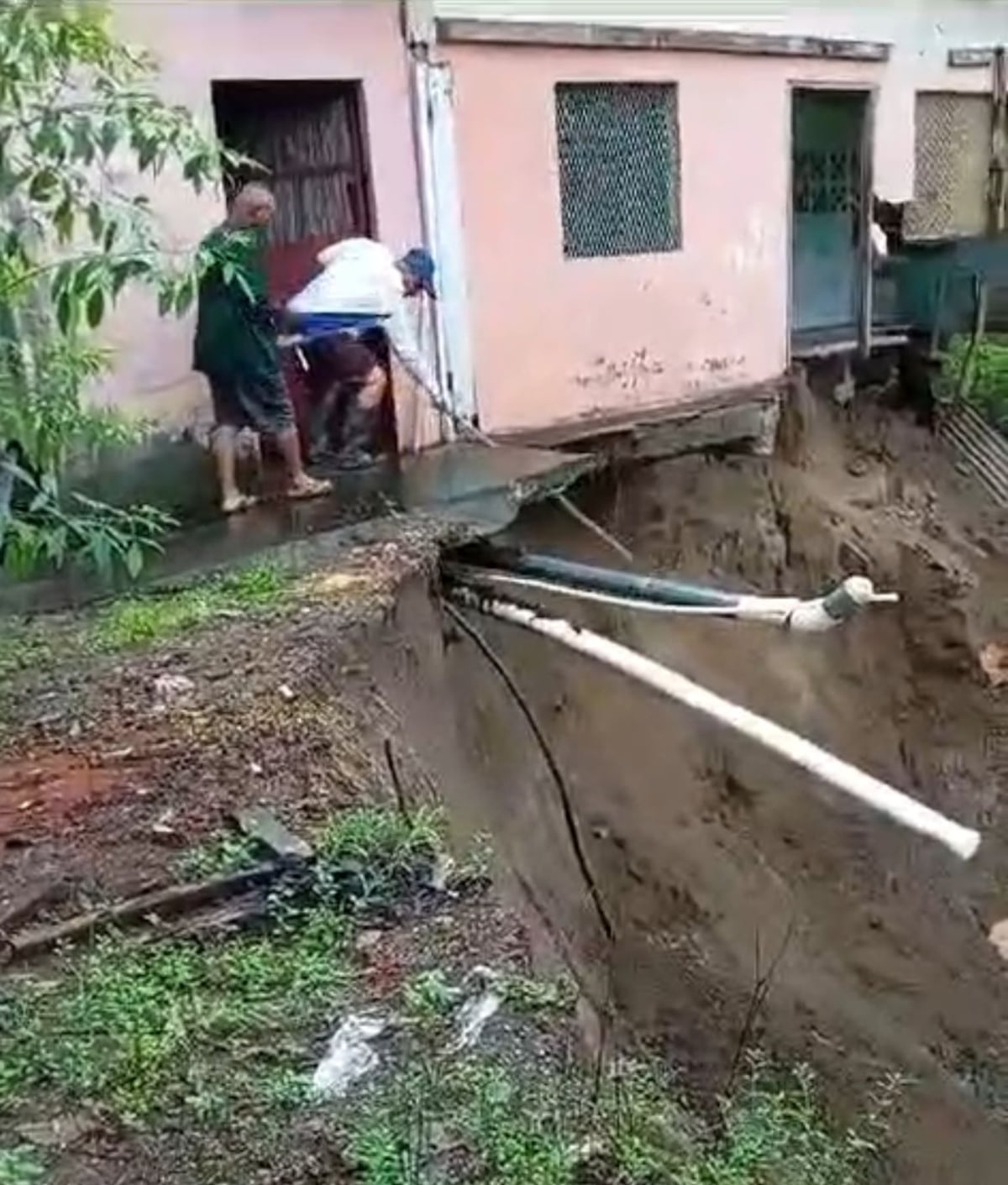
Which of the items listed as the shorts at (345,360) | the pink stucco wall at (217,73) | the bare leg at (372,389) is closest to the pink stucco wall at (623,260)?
the pink stucco wall at (217,73)

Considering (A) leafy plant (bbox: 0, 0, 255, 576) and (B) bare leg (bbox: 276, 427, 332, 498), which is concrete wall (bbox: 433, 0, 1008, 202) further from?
(A) leafy plant (bbox: 0, 0, 255, 576)

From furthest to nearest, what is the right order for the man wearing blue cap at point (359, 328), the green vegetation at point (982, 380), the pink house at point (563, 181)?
the green vegetation at point (982, 380), the man wearing blue cap at point (359, 328), the pink house at point (563, 181)

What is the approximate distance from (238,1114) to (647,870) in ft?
14.0

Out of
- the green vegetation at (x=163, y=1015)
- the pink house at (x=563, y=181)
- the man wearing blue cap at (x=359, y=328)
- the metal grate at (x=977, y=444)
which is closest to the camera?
the green vegetation at (x=163, y=1015)

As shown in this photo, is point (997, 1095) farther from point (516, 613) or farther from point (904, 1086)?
point (516, 613)

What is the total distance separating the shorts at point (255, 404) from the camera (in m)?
8.07

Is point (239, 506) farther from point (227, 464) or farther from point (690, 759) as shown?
point (690, 759)

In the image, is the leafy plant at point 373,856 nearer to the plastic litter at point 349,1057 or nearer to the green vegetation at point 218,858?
the green vegetation at point 218,858

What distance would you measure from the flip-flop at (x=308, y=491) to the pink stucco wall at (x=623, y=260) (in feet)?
5.33

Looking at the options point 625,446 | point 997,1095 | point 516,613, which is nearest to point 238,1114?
point 516,613

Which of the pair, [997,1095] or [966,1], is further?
[966,1]

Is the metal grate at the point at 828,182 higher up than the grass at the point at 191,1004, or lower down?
higher up

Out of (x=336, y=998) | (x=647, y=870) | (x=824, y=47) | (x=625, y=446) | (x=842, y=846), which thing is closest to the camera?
(x=336, y=998)

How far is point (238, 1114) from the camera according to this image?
341 centimetres
